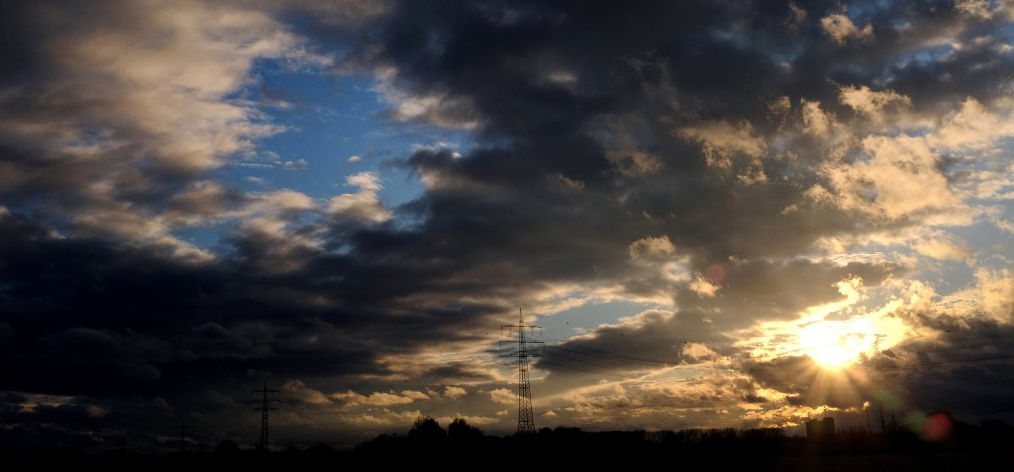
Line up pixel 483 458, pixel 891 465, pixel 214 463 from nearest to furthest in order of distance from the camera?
A: pixel 891 465, pixel 214 463, pixel 483 458

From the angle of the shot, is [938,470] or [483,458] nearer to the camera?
[938,470]

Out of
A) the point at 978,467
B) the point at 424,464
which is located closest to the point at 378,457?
the point at 424,464

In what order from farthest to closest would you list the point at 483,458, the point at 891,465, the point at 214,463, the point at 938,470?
the point at 483,458, the point at 214,463, the point at 891,465, the point at 938,470

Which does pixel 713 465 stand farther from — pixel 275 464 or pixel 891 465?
pixel 275 464

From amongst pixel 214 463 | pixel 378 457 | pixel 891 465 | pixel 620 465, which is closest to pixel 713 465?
pixel 620 465

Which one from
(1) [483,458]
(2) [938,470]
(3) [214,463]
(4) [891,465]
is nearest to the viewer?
(2) [938,470]

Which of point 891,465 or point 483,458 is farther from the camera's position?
point 483,458

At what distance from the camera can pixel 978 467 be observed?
149125mm

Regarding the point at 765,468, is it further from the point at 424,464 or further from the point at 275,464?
the point at 275,464

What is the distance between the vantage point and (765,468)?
16725cm

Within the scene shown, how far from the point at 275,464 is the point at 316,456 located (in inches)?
960

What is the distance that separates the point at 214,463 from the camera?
582 feet

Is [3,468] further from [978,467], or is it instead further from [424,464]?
[978,467]

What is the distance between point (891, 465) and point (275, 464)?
4900 inches
